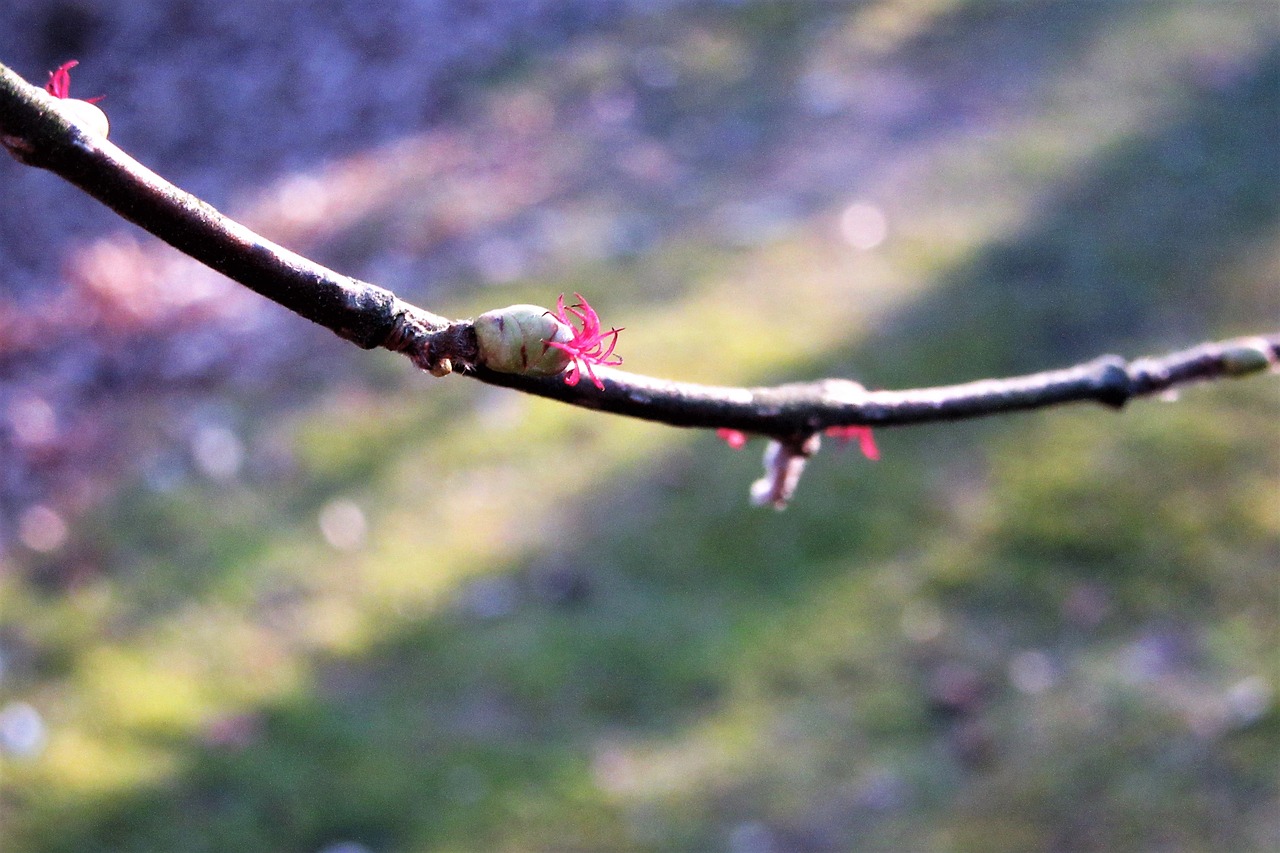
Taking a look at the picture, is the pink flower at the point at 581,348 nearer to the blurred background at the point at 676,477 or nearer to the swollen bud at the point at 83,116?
the swollen bud at the point at 83,116

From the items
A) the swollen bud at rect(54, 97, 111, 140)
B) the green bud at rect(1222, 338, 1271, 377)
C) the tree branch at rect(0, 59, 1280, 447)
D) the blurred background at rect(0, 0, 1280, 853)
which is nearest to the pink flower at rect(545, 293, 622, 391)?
the tree branch at rect(0, 59, 1280, 447)

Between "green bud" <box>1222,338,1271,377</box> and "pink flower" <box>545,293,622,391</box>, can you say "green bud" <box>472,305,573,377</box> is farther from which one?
"green bud" <box>1222,338,1271,377</box>

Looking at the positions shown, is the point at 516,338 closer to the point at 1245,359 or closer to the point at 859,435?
the point at 859,435

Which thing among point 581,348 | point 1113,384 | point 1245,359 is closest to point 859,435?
point 1113,384

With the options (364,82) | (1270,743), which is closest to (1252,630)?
(1270,743)

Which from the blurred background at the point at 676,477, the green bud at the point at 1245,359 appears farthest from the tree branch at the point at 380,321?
the blurred background at the point at 676,477

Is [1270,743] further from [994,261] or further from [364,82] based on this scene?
A: [364,82]
